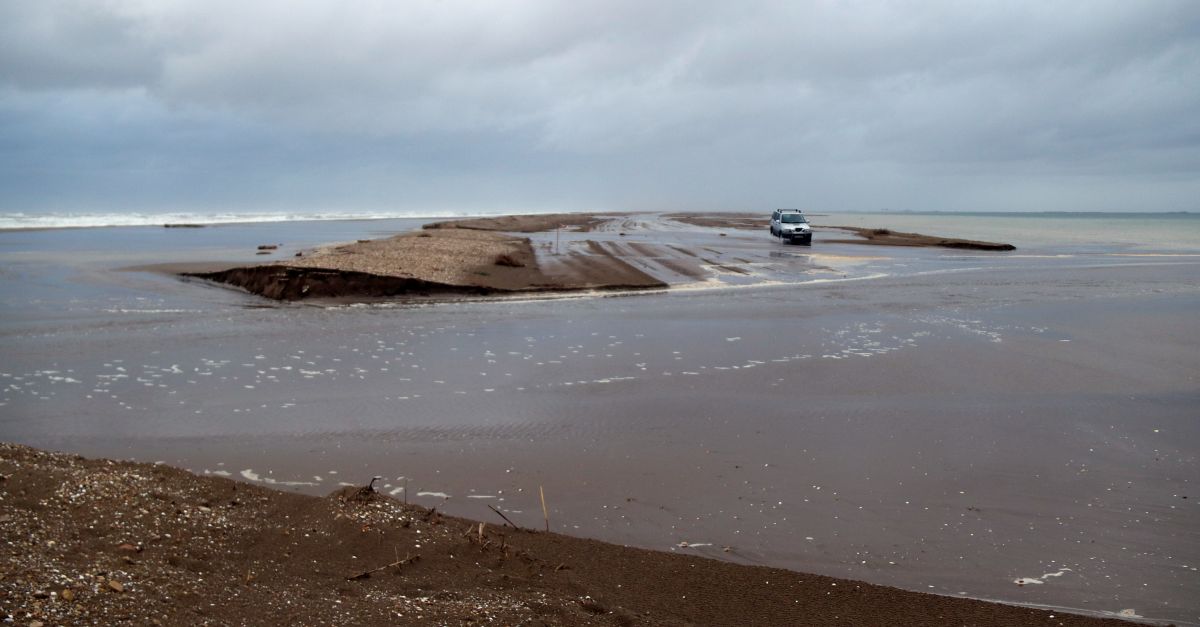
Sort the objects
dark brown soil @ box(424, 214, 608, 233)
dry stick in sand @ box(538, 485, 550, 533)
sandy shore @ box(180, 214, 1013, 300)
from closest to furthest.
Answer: dry stick in sand @ box(538, 485, 550, 533) → sandy shore @ box(180, 214, 1013, 300) → dark brown soil @ box(424, 214, 608, 233)

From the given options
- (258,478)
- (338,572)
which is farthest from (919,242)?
(338,572)

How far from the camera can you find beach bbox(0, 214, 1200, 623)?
20.9 ft

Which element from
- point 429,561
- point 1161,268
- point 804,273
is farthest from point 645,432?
point 1161,268

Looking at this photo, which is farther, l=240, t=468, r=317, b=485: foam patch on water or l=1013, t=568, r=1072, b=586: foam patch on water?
l=240, t=468, r=317, b=485: foam patch on water

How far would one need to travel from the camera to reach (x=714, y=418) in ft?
32.3

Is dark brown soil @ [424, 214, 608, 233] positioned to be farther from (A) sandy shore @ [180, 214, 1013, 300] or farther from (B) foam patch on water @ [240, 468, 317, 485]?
(B) foam patch on water @ [240, 468, 317, 485]

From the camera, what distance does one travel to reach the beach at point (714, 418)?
636 cm

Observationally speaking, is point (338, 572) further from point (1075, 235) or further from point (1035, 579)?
point (1075, 235)

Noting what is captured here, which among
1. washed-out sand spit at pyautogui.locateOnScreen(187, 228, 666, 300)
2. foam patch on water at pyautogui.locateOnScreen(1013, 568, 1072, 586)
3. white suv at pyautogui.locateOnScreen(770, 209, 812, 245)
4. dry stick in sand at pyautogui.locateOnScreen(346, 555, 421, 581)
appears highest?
white suv at pyautogui.locateOnScreen(770, 209, 812, 245)

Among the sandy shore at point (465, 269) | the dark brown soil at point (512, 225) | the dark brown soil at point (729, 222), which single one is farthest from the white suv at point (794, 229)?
the dark brown soil at point (729, 222)

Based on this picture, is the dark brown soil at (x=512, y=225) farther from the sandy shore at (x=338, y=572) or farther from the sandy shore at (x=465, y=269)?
the sandy shore at (x=338, y=572)

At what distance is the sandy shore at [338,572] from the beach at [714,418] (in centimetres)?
51

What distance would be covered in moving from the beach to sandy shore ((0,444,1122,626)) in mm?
510

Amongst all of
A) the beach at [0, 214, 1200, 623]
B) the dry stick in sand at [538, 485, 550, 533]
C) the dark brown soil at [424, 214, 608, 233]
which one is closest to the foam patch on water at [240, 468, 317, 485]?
the beach at [0, 214, 1200, 623]
